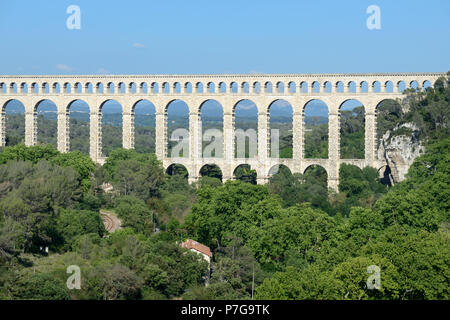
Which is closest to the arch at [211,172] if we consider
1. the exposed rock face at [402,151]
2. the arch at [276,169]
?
the arch at [276,169]

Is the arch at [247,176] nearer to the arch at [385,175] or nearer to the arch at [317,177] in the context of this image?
the arch at [317,177]

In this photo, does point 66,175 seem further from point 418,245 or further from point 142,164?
point 418,245

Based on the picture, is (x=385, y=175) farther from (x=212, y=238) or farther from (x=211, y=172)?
(x=212, y=238)

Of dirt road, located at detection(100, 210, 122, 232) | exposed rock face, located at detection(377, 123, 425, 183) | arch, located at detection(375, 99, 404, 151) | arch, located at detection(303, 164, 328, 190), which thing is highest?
arch, located at detection(375, 99, 404, 151)

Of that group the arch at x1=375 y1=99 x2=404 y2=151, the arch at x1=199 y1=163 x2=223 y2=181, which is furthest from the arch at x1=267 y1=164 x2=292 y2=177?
the arch at x1=375 y1=99 x2=404 y2=151

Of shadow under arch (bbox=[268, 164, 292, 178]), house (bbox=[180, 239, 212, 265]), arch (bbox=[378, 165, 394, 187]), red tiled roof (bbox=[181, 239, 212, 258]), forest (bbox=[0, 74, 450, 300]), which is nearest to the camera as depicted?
forest (bbox=[0, 74, 450, 300])

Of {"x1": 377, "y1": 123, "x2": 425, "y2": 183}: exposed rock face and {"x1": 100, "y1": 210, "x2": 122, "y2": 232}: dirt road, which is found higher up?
{"x1": 377, "y1": 123, "x2": 425, "y2": 183}: exposed rock face

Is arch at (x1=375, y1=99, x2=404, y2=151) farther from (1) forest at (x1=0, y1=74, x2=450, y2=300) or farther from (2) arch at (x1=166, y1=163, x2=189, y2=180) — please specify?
(2) arch at (x1=166, y1=163, x2=189, y2=180)

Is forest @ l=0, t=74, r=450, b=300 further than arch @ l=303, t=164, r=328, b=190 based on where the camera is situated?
No
